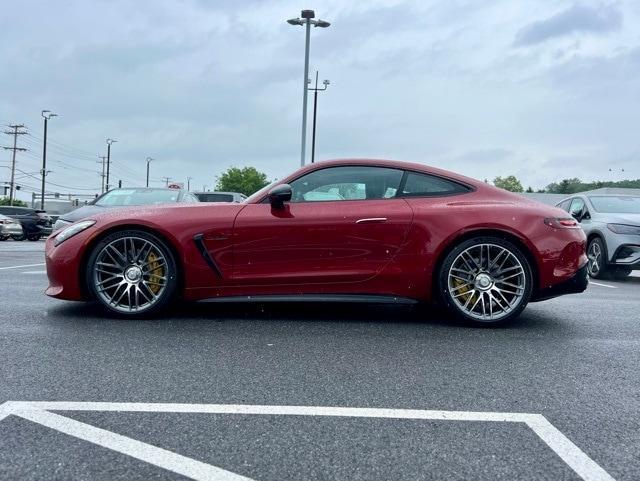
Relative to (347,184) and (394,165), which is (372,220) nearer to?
(347,184)

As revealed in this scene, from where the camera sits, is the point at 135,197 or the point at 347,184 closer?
the point at 347,184

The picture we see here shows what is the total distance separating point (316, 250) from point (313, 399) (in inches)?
82.1

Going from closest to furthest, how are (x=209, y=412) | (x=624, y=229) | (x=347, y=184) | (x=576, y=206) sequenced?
(x=209, y=412)
(x=347, y=184)
(x=624, y=229)
(x=576, y=206)

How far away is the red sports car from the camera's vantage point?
5.02 meters

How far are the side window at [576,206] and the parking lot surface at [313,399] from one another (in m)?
6.83

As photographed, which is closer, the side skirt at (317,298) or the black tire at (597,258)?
the side skirt at (317,298)

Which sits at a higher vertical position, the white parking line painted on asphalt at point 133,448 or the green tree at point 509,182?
the green tree at point 509,182

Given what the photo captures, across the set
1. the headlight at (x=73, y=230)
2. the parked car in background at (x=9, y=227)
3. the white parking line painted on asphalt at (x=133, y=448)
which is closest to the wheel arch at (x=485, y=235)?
the headlight at (x=73, y=230)

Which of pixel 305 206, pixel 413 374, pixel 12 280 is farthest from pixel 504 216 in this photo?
pixel 12 280

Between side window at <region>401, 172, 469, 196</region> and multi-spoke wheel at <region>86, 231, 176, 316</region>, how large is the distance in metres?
2.14

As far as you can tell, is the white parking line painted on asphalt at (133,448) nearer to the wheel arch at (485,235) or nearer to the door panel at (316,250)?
the door panel at (316,250)

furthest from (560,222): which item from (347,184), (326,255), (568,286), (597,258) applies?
(597,258)

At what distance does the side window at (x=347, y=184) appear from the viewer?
5227mm

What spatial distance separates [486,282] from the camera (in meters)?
5.07
